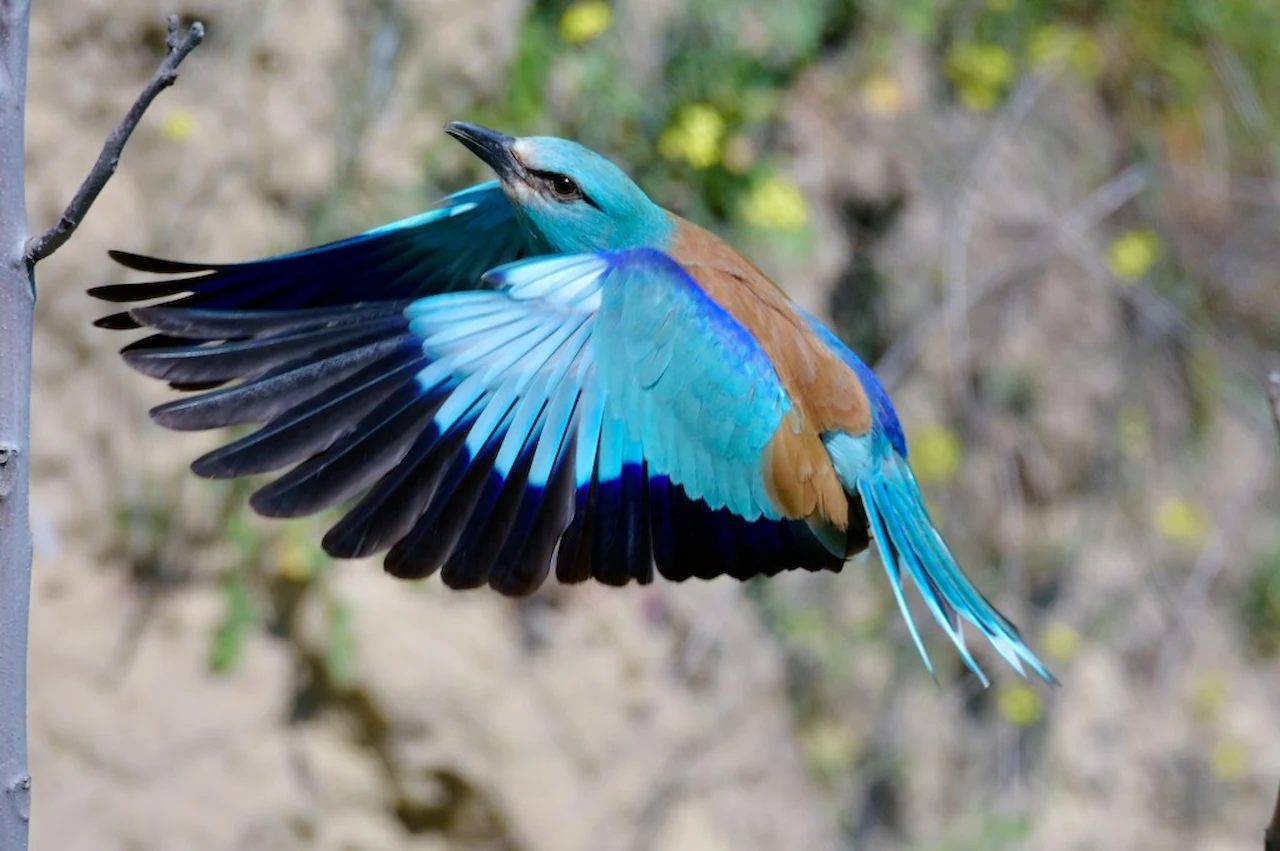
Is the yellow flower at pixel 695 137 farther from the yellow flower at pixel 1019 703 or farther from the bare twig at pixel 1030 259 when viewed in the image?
the yellow flower at pixel 1019 703

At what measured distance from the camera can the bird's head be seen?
192 cm

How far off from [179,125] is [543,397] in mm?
1503

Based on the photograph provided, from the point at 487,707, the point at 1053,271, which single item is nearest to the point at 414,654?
the point at 487,707

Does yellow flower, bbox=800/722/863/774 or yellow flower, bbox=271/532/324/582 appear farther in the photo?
yellow flower, bbox=800/722/863/774

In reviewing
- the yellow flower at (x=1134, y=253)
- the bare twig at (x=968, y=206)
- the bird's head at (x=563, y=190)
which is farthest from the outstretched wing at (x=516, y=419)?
the yellow flower at (x=1134, y=253)

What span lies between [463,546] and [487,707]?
1.55 m

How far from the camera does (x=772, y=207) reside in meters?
3.26

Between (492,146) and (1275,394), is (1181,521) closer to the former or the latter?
(1275,394)

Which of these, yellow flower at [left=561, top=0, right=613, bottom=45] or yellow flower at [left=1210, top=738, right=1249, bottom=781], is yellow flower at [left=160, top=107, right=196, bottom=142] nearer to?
yellow flower at [left=561, top=0, right=613, bottom=45]

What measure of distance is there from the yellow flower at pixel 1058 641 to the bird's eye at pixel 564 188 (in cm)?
220

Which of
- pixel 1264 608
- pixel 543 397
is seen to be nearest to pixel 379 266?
pixel 543 397

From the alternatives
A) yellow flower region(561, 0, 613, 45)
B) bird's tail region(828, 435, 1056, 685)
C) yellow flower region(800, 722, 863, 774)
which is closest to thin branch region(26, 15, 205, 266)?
bird's tail region(828, 435, 1056, 685)

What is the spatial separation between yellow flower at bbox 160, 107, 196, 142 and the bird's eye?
1.20 meters

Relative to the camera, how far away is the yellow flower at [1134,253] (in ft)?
11.9
